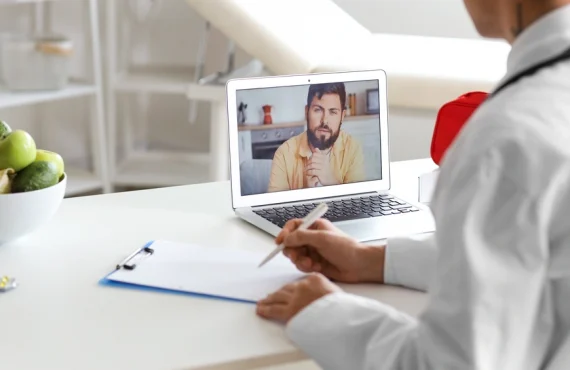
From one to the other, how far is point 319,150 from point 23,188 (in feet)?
1.53

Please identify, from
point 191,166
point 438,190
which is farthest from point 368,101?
point 191,166

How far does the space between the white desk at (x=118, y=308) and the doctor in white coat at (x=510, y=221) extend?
22cm

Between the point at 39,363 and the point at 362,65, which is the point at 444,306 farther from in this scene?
the point at 362,65

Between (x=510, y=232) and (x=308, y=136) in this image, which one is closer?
(x=510, y=232)

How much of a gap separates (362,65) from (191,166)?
1.31 meters

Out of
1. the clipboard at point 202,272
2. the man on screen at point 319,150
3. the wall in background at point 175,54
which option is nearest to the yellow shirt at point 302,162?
the man on screen at point 319,150

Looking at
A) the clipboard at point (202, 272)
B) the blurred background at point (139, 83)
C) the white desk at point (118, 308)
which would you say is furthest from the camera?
the blurred background at point (139, 83)

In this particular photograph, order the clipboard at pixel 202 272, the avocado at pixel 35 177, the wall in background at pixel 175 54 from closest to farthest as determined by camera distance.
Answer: the clipboard at pixel 202 272 < the avocado at pixel 35 177 < the wall in background at pixel 175 54

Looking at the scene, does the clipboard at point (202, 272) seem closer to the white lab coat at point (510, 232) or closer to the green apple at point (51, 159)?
the green apple at point (51, 159)

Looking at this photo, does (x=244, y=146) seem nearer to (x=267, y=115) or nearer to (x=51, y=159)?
(x=267, y=115)

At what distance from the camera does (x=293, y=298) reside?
1013 mm

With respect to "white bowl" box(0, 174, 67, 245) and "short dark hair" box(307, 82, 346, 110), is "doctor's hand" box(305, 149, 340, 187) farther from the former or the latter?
"white bowl" box(0, 174, 67, 245)

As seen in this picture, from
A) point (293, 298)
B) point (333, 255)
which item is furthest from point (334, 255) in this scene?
point (293, 298)

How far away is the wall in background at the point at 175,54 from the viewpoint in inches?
131
